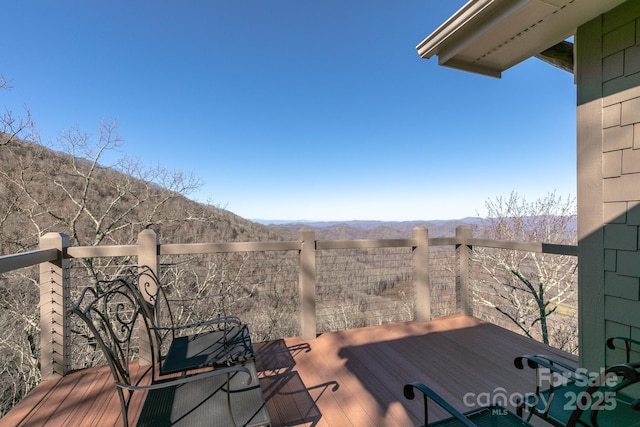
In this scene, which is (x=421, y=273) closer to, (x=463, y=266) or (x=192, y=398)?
(x=463, y=266)

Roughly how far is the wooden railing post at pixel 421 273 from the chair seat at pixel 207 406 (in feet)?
8.71

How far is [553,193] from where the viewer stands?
8.05 metres

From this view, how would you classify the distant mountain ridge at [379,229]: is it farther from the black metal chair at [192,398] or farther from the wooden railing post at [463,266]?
the black metal chair at [192,398]

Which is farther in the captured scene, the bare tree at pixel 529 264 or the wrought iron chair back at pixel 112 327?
the bare tree at pixel 529 264

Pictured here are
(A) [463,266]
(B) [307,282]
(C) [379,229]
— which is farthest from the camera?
(C) [379,229]

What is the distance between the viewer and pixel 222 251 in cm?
289

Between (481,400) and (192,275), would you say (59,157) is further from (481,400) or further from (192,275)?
(481,400)

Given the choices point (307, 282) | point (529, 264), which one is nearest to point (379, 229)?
point (307, 282)

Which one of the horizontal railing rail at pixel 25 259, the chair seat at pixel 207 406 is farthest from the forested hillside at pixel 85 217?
the chair seat at pixel 207 406

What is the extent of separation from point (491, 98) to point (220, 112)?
10.9 m

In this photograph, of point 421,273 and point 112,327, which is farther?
point 421,273

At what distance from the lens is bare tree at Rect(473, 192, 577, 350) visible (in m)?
7.10

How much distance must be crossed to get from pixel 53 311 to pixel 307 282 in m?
2.29

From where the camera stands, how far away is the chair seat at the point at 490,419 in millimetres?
1260
